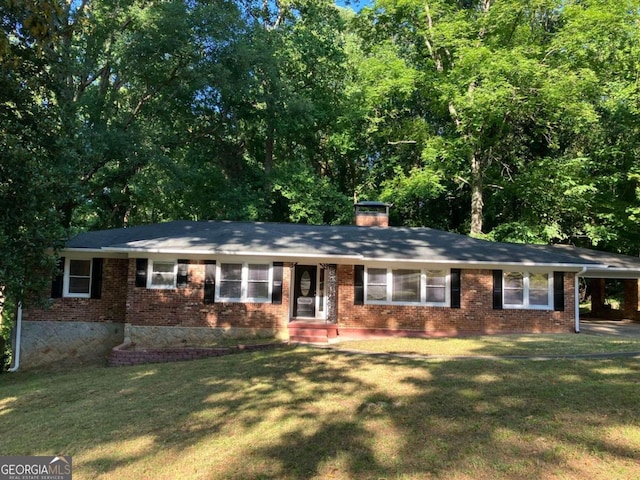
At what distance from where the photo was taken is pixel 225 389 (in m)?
7.63

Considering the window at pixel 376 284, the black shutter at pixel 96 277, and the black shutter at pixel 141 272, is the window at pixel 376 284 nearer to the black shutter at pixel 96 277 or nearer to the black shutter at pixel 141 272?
the black shutter at pixel 141 272

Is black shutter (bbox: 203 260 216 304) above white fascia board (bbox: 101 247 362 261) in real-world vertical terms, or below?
below

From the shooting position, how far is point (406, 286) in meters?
14.1

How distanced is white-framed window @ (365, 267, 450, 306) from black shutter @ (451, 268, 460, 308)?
5.8 inches

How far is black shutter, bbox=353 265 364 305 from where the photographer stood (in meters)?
14.0

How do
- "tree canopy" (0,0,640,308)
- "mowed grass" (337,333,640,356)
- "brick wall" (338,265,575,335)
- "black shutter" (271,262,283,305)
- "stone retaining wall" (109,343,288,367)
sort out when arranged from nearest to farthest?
"mowed grass" (337,333,640,356) < "stone retaining wall" (109,343,288,367) < "black shutter" (271,262,283,305) < "brick wall" (338,265,575,335) < "tree canopy" (0,0,640,308)

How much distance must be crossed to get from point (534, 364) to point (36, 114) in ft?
44.6

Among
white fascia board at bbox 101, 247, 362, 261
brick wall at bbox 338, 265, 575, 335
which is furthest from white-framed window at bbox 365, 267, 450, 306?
white fascia board at bbox 101, 247, 362, 261

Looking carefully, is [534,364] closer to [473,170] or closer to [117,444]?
[117,444]

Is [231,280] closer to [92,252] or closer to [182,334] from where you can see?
[182,334]

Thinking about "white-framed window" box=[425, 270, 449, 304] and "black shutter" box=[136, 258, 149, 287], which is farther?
"white-framed window" box=[425, 270, 449, 304]

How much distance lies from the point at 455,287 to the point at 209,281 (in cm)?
748

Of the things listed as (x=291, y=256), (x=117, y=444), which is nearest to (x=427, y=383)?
(x=117, y=444)

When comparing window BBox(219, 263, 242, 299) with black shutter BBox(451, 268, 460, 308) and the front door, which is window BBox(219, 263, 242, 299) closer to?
the front door
